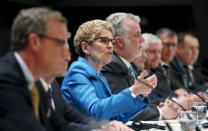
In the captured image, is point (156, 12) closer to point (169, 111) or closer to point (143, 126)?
point (169, 111)

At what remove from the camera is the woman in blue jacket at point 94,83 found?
251 centimetres

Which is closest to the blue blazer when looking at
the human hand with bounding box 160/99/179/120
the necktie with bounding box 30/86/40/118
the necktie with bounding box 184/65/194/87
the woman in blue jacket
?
the woman in blue jacket

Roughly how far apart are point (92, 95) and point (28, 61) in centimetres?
91

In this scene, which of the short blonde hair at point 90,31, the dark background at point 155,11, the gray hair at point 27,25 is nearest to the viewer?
the gray hair at point 27,25

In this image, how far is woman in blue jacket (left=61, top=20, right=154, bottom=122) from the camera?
8.24ft

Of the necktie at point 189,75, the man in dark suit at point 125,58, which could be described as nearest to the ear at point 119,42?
the man in dark suit at point 125,58

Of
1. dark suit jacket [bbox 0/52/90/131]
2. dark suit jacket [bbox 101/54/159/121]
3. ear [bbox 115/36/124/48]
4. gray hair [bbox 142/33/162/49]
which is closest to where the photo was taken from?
dark suit jacket [bbox 0/52/90/131]

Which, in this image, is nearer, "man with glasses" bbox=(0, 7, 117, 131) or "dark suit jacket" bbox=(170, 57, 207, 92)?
"man with glasses" bbox=(0, 7, 117, 131)

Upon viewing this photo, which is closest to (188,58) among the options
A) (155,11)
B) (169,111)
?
(169,111)

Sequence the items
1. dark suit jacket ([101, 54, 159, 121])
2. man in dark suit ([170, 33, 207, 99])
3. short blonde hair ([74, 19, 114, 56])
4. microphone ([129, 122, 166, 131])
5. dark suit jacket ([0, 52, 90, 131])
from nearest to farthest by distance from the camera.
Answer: dark suit jacket ([0, 52, 90, 131]) < microphone ([129, 122, 166, 131]) < short blonde hair ([74, 19, 114, 56]) < dark suit jacket ([101, 54, 159, 121]) < man in dark suit ([170, 33, 207, 99])

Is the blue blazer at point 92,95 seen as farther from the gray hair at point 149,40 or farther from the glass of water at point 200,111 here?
the gray hair at point 149,40

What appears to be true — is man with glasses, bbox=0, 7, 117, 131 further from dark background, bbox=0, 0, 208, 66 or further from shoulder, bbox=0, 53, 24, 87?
dark background, bbox=0, 0, 208, 66

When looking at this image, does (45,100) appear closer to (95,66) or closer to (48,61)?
(48,61)

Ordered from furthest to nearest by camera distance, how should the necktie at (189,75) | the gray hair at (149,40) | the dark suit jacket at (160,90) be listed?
the necktie at (189,75), the gray hair at (149,40), the dark suit jacket at (160,90)
